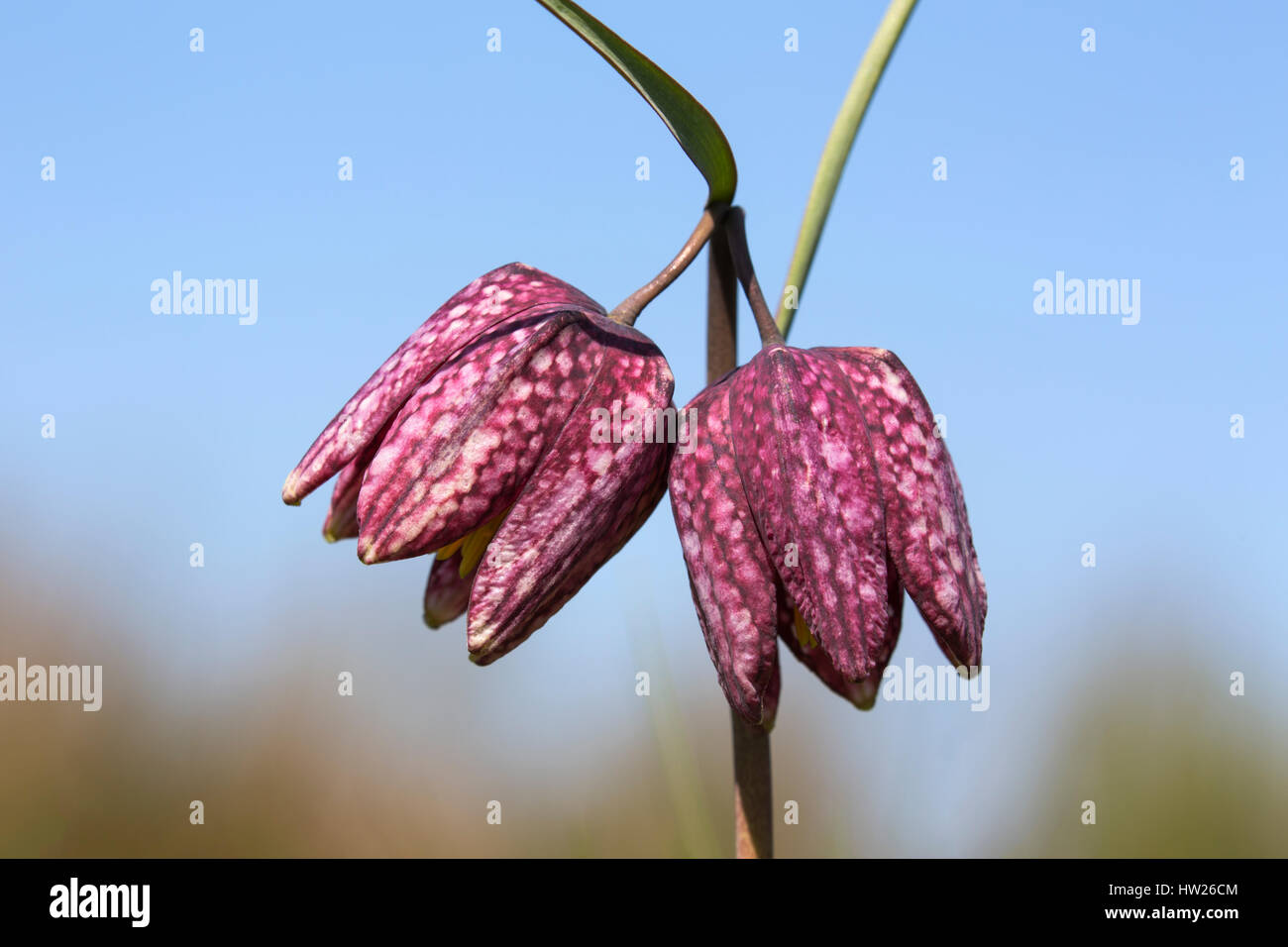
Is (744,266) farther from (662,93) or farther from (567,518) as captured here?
(567,518)

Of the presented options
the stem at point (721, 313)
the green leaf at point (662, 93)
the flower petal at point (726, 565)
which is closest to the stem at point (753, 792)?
the flower petal at point (726, 565)

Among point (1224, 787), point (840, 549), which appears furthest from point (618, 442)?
point (1224, 787)

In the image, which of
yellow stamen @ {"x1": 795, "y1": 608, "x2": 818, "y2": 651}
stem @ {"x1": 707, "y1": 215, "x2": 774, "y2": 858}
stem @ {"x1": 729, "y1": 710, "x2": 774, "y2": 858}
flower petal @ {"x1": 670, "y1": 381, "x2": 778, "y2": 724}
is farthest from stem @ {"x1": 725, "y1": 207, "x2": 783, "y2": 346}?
stem @ {"x1": 729, "y1": 710, "x2": 774, "y2": 858}

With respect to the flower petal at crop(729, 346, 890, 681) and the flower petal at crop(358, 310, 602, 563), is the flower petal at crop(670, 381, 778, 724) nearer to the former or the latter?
the flower petal at crop(729, 346, 890, 681)

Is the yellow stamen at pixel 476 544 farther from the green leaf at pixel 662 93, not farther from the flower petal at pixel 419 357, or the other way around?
the green leaf at pixel 662 93

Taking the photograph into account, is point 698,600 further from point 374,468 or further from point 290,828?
point 290,828
